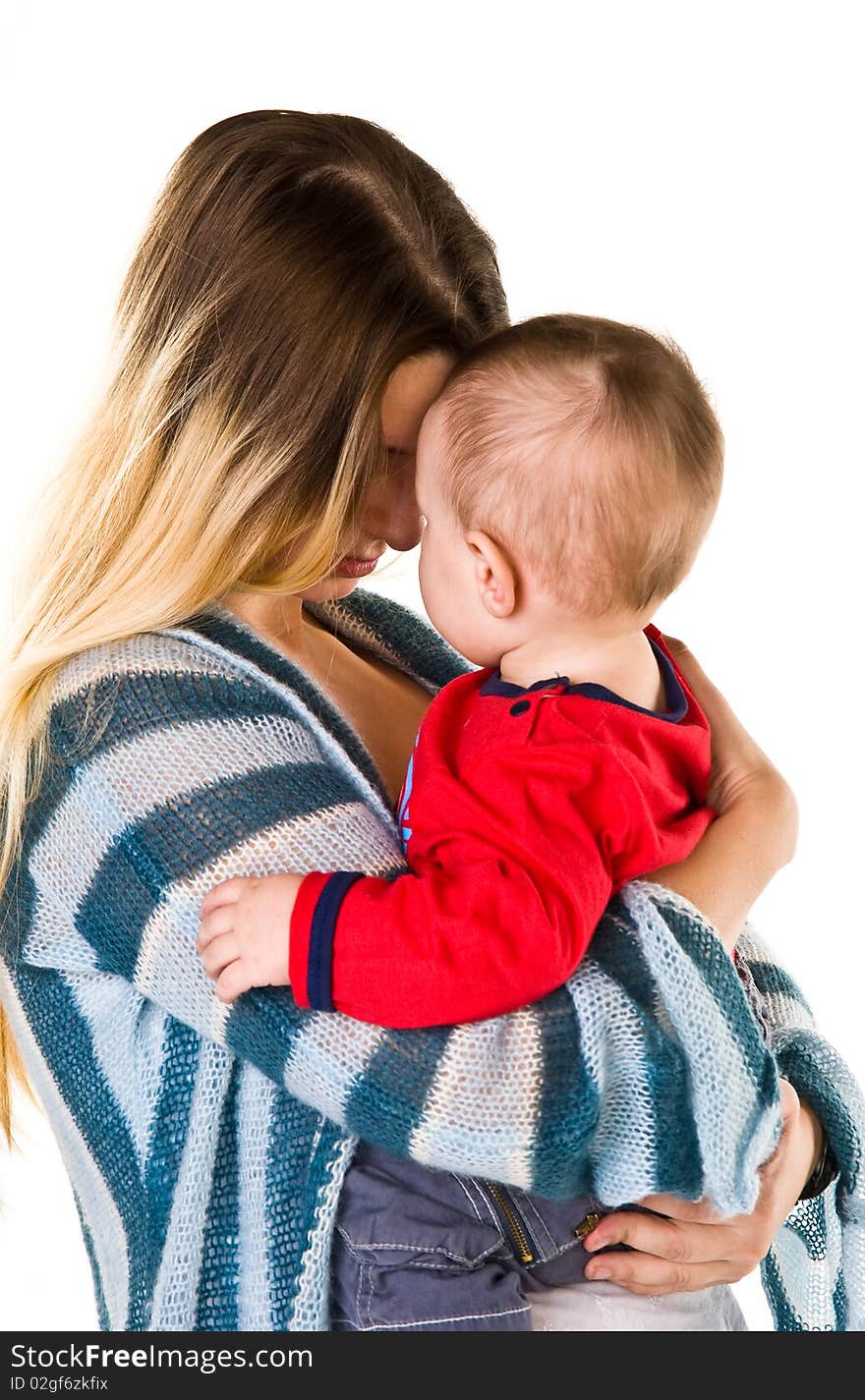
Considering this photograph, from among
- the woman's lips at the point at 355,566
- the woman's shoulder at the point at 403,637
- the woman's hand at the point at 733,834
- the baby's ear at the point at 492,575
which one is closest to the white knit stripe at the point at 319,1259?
the woman's hand at the point at 733,834

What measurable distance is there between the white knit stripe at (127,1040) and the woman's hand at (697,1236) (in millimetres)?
390

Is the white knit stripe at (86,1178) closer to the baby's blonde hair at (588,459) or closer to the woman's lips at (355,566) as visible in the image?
the woman's lips at (355,566)

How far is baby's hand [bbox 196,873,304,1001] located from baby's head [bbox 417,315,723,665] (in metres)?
0.32

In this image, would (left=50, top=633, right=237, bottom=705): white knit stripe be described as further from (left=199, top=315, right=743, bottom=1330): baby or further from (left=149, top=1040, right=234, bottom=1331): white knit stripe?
(left=149, top=1040, right=234, bottom=1331): white knit stripe

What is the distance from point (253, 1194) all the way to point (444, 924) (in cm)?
32

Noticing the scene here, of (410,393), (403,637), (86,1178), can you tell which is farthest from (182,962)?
(403,637)

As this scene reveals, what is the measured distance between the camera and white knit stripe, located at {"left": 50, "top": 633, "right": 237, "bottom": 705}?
125 cm

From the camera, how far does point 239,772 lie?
1.20m

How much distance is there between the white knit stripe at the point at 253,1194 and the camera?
1228 millimetres

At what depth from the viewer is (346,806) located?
1.22 m

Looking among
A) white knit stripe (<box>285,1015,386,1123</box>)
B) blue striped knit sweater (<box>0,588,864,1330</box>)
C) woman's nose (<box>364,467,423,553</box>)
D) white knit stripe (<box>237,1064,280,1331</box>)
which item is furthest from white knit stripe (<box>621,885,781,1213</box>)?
woman's nose (<box>364,467,423,553</box>)

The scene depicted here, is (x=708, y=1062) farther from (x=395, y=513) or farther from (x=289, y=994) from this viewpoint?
(x=395, y=513)
